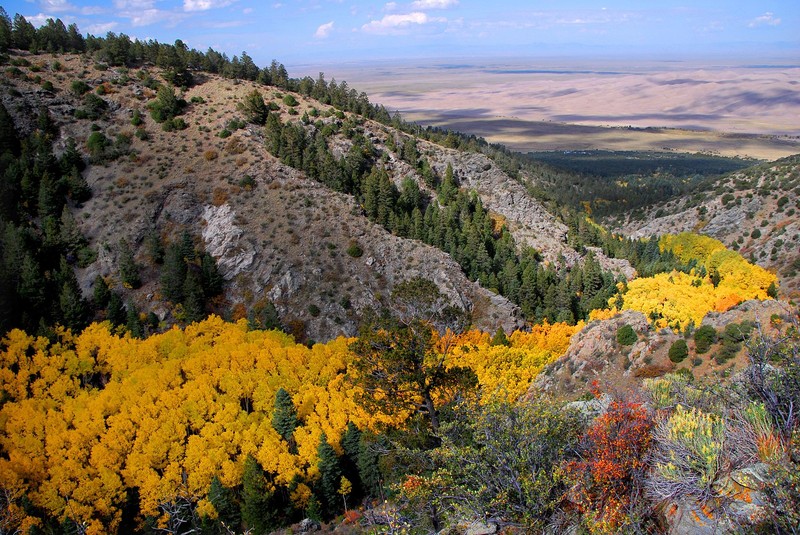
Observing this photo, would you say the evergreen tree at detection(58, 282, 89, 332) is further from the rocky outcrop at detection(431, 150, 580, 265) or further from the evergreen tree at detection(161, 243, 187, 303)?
the rocky outcrop at detection(431, 150, 580, 265)

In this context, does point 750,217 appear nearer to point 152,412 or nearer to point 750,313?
point 750,313

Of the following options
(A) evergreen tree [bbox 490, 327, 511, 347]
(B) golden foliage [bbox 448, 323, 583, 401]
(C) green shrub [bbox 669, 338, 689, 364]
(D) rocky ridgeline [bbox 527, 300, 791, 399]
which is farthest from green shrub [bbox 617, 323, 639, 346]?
(A) evergreen tree [bbox 490, 327, 511, 347]

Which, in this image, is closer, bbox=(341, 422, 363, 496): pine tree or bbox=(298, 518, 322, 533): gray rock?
bbox=(298, 518, 322, 533): gray rock

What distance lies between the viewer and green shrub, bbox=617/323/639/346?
50219mm

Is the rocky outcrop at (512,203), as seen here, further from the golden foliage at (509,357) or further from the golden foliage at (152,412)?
the golden foliage at (152,412)

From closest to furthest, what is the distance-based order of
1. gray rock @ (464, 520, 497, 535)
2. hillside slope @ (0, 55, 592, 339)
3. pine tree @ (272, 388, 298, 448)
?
gray rock @ (464, 520, 497, 535) → pine tree @ (272, 388, 298, 448) → hillside slope @ (0, 55, 592, 339)

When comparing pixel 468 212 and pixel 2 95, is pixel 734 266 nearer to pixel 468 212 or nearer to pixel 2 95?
pixel 468 212

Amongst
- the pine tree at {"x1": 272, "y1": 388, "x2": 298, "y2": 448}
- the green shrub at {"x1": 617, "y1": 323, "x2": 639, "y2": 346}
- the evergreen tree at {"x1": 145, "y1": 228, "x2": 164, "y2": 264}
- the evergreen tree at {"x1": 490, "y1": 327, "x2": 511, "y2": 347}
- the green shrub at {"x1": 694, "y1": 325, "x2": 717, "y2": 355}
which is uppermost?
the evergreen tree at {"x1": 145, "y1": 228, "x2": 164, "y2": 264}

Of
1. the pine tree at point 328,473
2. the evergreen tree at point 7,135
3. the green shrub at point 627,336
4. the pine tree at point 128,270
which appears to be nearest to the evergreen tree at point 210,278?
the pine tree at point 128,270

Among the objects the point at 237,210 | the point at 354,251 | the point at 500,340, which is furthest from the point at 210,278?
the point at 500,340

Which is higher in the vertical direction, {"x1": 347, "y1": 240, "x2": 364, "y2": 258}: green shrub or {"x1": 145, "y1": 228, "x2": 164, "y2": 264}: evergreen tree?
{"x1": 145, "y1": 228, "x2": 164, "y2": 264}: evergreen tree

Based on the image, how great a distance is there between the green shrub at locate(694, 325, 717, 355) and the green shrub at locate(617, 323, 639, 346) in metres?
5.42

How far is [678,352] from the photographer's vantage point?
1815 inches

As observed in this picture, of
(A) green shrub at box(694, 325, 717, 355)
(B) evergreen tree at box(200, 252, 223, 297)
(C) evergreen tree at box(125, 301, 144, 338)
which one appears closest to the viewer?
(A) green shrub at box(694, 325, 717, 355)
